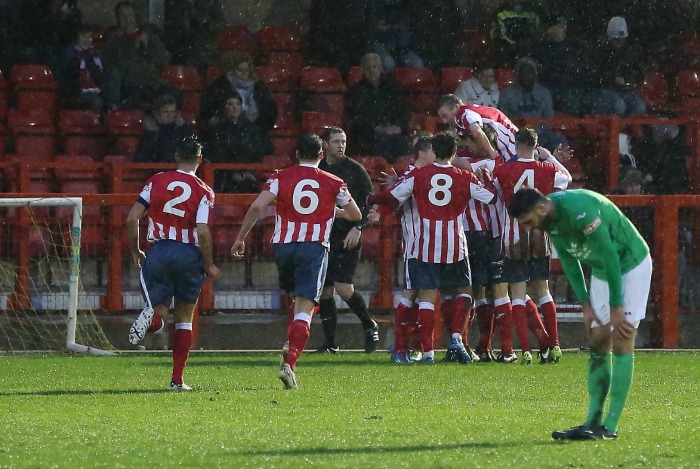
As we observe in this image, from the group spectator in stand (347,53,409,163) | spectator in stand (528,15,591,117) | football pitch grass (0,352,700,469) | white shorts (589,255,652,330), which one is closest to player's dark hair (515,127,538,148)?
football pitch grass (0,352,700,469)

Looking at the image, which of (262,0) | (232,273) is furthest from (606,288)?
(262,0)

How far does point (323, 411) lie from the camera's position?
8.29m

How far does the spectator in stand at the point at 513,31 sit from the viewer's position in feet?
58.8

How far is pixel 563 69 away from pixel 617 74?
71 centimetres

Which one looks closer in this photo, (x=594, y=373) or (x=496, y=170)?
(x=594, y=373)

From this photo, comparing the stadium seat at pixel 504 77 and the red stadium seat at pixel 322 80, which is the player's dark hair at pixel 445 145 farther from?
the stadium seat at pixel 504 77

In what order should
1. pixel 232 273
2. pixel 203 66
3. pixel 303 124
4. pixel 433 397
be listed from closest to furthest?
1. pixel 433 397
2. pixel 232 273
3. pixel 303 124
4. pixel 203 66

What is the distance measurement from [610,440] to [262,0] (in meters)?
13.2

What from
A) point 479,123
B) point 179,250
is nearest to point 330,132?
point 479,123

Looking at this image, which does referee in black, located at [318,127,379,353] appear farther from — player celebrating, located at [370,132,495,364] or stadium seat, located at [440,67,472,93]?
stadium seat, located at [440,67,472,93]

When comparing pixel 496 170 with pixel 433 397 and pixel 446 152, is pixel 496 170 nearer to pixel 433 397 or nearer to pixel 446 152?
pixel 446 152

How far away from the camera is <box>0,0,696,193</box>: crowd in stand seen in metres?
15.8

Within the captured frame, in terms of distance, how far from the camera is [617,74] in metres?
17.4

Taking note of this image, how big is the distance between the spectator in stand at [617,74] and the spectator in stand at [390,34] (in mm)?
2230
